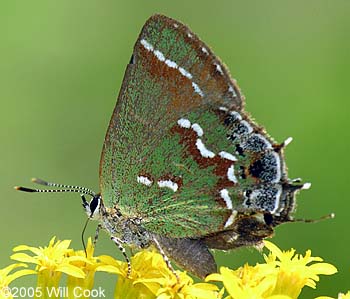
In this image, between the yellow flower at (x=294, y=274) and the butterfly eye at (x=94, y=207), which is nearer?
the yellow flower at (x=294, y=274)

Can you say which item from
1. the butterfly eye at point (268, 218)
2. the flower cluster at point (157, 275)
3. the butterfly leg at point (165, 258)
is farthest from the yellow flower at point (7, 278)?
the butterfly eye at point (268, 218)

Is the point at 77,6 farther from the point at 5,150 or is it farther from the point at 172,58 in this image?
the point at 172,58

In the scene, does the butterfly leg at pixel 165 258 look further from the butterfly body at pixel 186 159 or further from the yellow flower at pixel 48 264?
the yellow flower at pixel 48 264

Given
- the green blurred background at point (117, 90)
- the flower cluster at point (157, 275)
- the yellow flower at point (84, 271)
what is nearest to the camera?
the flower cluster at point (157, 275)

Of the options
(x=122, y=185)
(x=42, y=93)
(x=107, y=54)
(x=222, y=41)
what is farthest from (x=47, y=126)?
(x=122, y=185)

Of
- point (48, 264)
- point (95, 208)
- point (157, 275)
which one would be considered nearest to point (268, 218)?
point (157, 275)

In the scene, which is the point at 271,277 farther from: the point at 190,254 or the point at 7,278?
the point at 7,278

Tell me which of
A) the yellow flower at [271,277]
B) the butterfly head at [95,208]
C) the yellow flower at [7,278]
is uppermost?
the butterfly head at [95,208]
